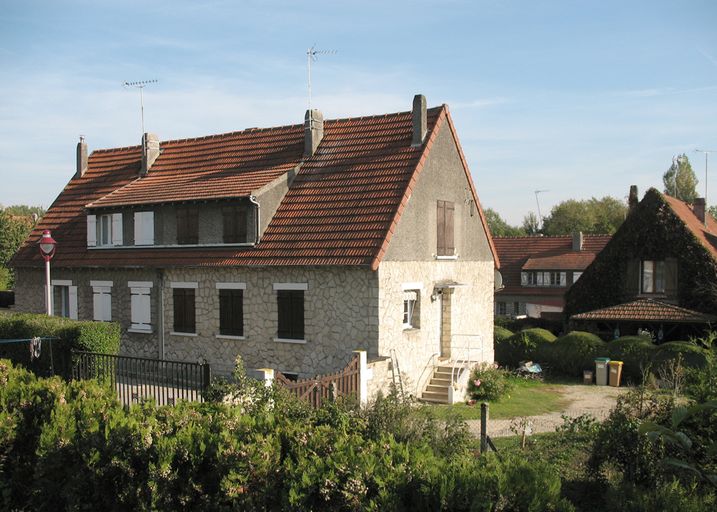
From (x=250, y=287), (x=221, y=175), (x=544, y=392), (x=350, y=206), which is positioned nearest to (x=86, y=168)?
(x=221, y=175)

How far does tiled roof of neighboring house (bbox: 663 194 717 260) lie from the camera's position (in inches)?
1232

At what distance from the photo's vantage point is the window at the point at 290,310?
1956 cm

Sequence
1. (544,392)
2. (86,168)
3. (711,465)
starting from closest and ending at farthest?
(711,465), (544,392), (86,168)

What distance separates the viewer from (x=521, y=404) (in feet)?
65.9

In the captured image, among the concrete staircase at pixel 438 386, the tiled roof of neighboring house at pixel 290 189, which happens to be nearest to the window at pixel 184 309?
the tiled roof of neighboring house at pixel 290 189

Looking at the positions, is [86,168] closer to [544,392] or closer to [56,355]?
[56,355]

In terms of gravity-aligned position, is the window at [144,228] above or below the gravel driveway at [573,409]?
above

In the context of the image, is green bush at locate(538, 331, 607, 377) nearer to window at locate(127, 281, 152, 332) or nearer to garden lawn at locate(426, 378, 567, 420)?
garden lawn at locate(426, 378, 567, 420)

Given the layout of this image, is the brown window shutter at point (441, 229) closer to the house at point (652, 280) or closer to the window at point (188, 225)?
the window at point (188, 225)

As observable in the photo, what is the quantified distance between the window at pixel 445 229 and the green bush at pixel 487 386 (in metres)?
3.96

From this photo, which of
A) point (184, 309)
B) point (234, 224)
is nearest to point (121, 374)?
point (184, 309)

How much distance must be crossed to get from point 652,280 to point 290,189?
19.1 metres

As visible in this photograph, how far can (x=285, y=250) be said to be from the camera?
64.7 feet

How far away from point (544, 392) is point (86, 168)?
19793 mm
